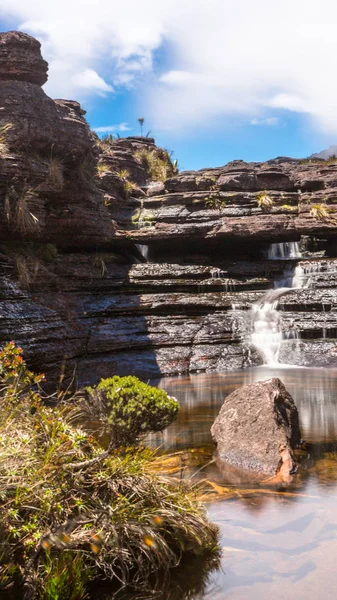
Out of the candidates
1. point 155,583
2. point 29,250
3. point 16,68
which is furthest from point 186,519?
point 16,68

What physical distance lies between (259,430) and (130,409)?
245 centimetres

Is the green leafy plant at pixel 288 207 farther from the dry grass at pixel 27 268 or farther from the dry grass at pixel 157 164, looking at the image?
the dry grass at pixel 27 268

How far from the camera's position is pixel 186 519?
5.60 m

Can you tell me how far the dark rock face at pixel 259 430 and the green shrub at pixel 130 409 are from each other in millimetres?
1535

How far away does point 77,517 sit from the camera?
5012mm

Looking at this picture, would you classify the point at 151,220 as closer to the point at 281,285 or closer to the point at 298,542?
the point at 281,285

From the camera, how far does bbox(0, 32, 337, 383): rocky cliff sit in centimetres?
1853

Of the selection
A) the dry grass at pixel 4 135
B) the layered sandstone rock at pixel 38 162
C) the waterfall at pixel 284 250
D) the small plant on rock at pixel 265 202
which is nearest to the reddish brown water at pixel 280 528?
the layered sandstone rock at pixel 38 162

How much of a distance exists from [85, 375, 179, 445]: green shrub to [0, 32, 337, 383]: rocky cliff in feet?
29.4

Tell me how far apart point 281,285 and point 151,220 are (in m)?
7.09

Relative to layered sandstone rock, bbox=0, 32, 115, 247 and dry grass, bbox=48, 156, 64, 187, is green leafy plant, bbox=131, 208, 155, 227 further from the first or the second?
dry grass, bbox=48, 156, 64, 187

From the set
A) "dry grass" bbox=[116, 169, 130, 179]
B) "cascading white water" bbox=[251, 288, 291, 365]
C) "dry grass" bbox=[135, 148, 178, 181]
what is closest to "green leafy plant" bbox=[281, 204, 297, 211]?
"cascading white water" bbox=[251, 288, 291, 365]

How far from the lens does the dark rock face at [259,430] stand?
8.51 metres

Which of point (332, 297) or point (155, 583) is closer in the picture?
point (155, 583)
